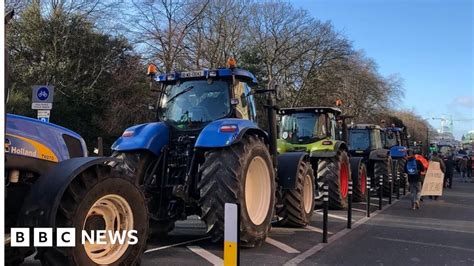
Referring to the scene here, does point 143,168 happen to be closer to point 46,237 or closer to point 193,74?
point 193,74

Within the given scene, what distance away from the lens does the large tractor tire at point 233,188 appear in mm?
7453

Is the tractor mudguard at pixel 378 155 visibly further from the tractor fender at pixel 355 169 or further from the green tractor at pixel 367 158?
the tractor fender at pixel 355 169

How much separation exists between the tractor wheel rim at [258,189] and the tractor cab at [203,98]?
904 millimetres

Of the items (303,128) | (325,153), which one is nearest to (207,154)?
(325,153)

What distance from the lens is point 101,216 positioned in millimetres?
5371

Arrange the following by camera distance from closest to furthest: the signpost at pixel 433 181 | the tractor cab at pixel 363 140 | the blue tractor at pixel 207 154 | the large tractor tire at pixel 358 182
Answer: the blue tractor at pixel 207 154 < the large tractor tire at pixel 358 182 < the signpost at pixel 433 181 < the tractor cab at pixel 363 140

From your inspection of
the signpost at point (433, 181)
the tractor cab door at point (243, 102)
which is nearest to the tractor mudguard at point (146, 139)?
the tractor cab door at point (243, 102)

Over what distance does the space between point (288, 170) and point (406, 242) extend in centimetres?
237

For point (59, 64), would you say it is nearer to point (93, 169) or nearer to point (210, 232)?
point (210, 232)

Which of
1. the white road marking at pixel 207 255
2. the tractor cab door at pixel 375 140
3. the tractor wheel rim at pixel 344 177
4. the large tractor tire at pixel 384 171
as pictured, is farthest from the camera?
the tractor cab door at pixel 375 140

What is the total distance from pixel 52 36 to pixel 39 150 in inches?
897

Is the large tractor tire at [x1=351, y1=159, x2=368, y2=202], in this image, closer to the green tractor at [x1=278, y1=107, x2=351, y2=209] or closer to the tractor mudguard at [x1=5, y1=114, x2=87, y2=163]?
the green tractor at [x1=278, y1=107, x2=351, y2=209]

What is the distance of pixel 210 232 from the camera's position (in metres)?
7.52

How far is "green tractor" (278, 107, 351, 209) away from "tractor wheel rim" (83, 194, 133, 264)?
28.1 feet
